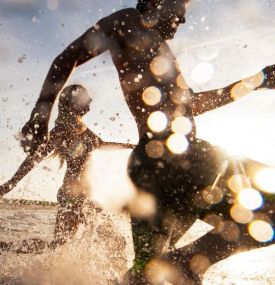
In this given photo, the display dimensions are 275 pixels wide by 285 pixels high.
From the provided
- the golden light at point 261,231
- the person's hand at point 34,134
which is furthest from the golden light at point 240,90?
the person's hand at point 34,134

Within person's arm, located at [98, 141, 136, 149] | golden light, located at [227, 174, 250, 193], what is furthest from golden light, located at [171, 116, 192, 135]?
person's arm, located at [98, 141, 136, 149]

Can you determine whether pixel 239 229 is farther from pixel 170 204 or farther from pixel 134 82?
pixel 134 82

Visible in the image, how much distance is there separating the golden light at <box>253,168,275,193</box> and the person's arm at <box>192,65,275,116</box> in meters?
0.55

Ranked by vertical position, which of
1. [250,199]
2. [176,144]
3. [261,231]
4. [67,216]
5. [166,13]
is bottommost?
[67,216]

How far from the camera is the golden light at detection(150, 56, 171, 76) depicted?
2.36m

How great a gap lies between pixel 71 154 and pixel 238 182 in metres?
3.20

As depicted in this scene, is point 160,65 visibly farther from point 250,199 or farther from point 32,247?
point 32,247

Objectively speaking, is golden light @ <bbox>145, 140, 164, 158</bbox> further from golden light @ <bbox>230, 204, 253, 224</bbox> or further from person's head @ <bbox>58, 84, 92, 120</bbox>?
person's head @ <bbox>58, 84, 92, 120</bbox>

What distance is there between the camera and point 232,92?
2.73 metres

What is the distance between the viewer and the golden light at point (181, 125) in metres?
2.34

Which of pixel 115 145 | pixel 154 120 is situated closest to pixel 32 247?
pixel 115 145

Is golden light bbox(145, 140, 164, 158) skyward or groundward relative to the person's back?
groundward

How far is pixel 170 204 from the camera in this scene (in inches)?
86.7

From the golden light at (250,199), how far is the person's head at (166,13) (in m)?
1.11
